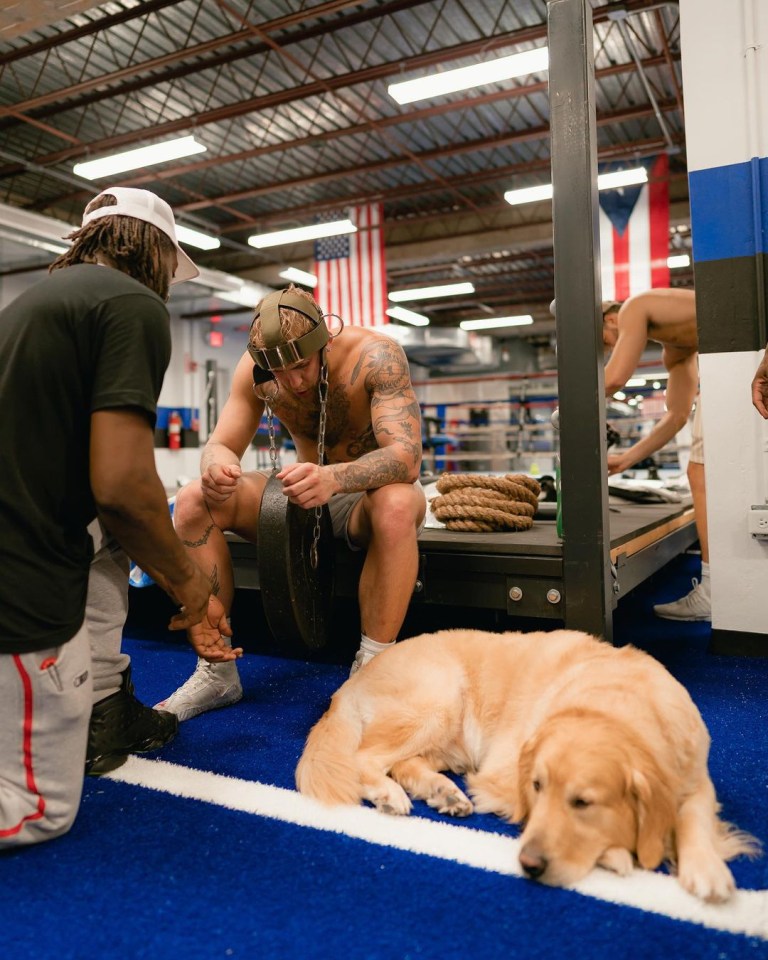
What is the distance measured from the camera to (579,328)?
2.28 m

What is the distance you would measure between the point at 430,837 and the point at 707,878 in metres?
0.51

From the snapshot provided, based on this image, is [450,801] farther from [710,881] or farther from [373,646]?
[373,646]

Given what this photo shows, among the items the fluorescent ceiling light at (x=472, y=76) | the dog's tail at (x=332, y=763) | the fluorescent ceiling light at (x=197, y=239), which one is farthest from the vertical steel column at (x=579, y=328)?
the fluorescent ceiling light at (x=197, y=239)

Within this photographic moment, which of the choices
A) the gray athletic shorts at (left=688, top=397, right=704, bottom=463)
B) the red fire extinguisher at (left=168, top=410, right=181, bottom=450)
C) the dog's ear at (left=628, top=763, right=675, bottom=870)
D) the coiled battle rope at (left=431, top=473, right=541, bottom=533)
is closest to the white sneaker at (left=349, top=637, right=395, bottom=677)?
the coiled battle rope at (left=431, top=473, right=541, bottom=533)

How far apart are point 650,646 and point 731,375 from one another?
1.12 meters

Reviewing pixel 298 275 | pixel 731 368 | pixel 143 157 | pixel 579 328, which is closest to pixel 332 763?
pixel 579 328

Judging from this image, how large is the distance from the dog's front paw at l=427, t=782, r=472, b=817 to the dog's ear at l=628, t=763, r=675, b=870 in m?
0.42

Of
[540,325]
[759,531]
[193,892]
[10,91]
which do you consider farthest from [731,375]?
[540,325]

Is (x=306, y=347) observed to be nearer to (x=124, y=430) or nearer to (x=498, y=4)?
(x=124, y=430)

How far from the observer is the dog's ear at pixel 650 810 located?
1.19 m

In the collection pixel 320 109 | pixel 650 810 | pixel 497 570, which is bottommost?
pixel 650 810

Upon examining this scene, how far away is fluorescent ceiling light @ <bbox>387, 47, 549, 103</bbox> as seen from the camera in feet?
19.1

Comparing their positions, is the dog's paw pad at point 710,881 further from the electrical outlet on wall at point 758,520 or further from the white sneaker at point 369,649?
the electrical outlet on wall at point 758,520

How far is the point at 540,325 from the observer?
60.8ft
